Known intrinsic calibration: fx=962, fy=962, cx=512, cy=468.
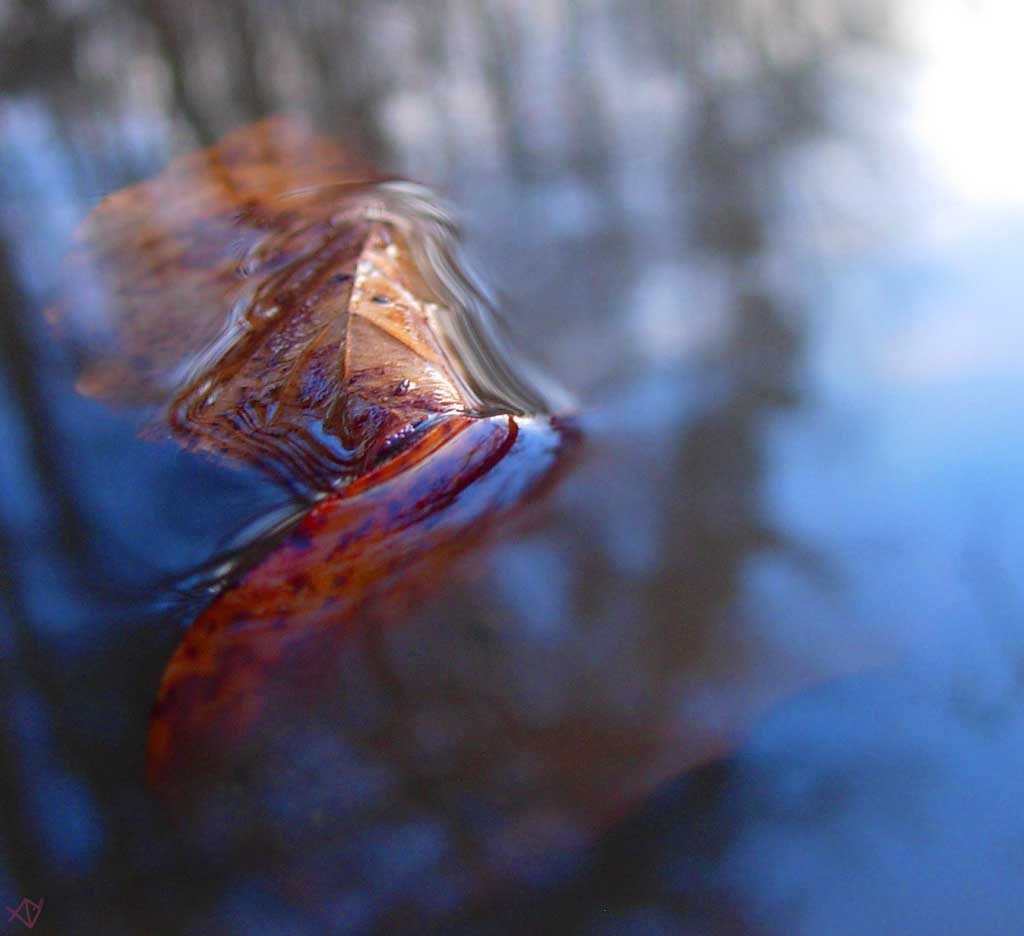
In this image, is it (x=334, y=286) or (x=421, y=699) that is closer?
(x=421, y=699)

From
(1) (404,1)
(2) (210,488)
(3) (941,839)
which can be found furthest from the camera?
(1) (404,1)

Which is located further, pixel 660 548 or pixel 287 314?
pixel 287 314

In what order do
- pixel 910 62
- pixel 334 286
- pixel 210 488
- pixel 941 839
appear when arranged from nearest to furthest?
pixel 941 839
pixel 210 488
pixel 334 286
pixel 910 62

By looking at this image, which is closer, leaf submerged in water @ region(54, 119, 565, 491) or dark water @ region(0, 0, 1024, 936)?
dark water @ region(0, 0, 1024, 936)

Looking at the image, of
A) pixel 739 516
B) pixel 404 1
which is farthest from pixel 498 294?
pixel 404 1

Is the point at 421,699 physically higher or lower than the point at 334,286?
A: lower

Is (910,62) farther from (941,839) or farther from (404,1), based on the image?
(941,839)

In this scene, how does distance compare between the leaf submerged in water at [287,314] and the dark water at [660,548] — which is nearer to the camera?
the dark water at [660,548]

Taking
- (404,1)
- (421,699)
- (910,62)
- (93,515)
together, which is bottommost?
(421,699)
